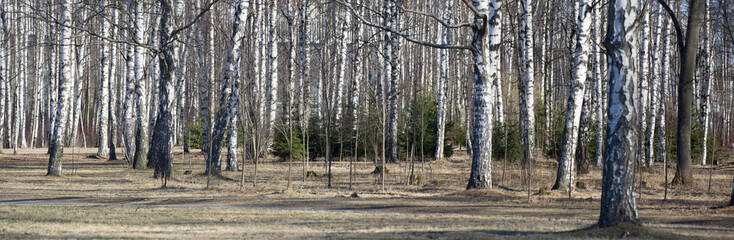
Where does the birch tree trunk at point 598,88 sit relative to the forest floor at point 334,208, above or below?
above

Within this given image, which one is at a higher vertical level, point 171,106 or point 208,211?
point 171,106

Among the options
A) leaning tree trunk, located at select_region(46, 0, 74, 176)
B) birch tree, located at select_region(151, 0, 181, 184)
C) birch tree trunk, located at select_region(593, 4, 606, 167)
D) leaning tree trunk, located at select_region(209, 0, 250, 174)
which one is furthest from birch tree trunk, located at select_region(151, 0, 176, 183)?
birch tree trunk, located at select_region(593, 4, 606, 167)

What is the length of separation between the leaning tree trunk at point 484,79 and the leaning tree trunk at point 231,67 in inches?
300

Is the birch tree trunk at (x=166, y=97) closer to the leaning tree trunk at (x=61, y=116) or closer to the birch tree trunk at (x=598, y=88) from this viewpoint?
the leaning tree trunk at (x=61, y=116)

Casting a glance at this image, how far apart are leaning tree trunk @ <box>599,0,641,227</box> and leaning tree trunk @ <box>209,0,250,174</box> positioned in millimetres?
13368

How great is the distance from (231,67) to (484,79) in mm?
8353

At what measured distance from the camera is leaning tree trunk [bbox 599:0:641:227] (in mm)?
8305

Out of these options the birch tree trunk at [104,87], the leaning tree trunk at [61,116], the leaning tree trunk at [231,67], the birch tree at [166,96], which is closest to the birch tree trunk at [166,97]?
the birch tree at [166,96]

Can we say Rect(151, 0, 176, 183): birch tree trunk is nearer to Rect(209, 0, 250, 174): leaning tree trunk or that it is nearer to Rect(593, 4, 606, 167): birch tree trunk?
Rect(209, 0, 250, 174): leaning tree trunk

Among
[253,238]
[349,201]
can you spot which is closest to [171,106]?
[349,201]

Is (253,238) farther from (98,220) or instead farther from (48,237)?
(98,220)

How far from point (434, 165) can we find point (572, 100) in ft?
34.8

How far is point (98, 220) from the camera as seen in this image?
10172mm

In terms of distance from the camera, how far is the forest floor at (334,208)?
28.9 ft
